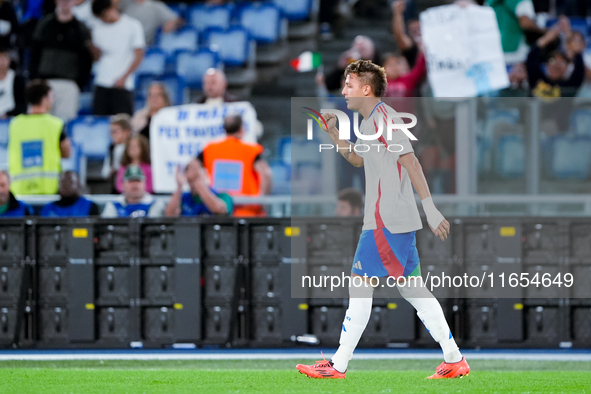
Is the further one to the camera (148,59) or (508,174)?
(148,59)

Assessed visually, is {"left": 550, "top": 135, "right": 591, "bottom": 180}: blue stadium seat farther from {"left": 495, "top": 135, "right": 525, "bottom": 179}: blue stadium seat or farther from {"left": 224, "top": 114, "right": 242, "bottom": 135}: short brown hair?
{"left": 224, "top": 114, "right": 242, "bottom": 135}: short brown hair

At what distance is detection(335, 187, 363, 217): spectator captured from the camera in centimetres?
921

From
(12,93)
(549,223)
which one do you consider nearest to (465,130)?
(549,223)

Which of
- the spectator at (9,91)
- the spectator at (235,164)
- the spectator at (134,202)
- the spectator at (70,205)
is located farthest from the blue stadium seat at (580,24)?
the spectator at (9,91)

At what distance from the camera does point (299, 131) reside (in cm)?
960

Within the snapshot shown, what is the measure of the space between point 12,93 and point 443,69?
19.5ft

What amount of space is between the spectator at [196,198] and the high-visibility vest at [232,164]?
0.19m

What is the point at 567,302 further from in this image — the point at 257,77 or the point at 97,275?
the point at 257,77

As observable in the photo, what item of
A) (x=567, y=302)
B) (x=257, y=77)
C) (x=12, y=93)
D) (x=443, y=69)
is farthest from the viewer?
(x=257, y=77)

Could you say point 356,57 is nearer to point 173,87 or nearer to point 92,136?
point 173,87

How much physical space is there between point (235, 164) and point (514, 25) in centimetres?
459

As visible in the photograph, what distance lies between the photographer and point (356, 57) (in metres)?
10.9

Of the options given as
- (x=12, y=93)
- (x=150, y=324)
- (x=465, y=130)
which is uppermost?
(x=12, y=93)

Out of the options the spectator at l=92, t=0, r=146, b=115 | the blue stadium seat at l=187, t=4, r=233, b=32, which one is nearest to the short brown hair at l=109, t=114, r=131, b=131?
the spectator at l=92, t=0, r=146, b=115
